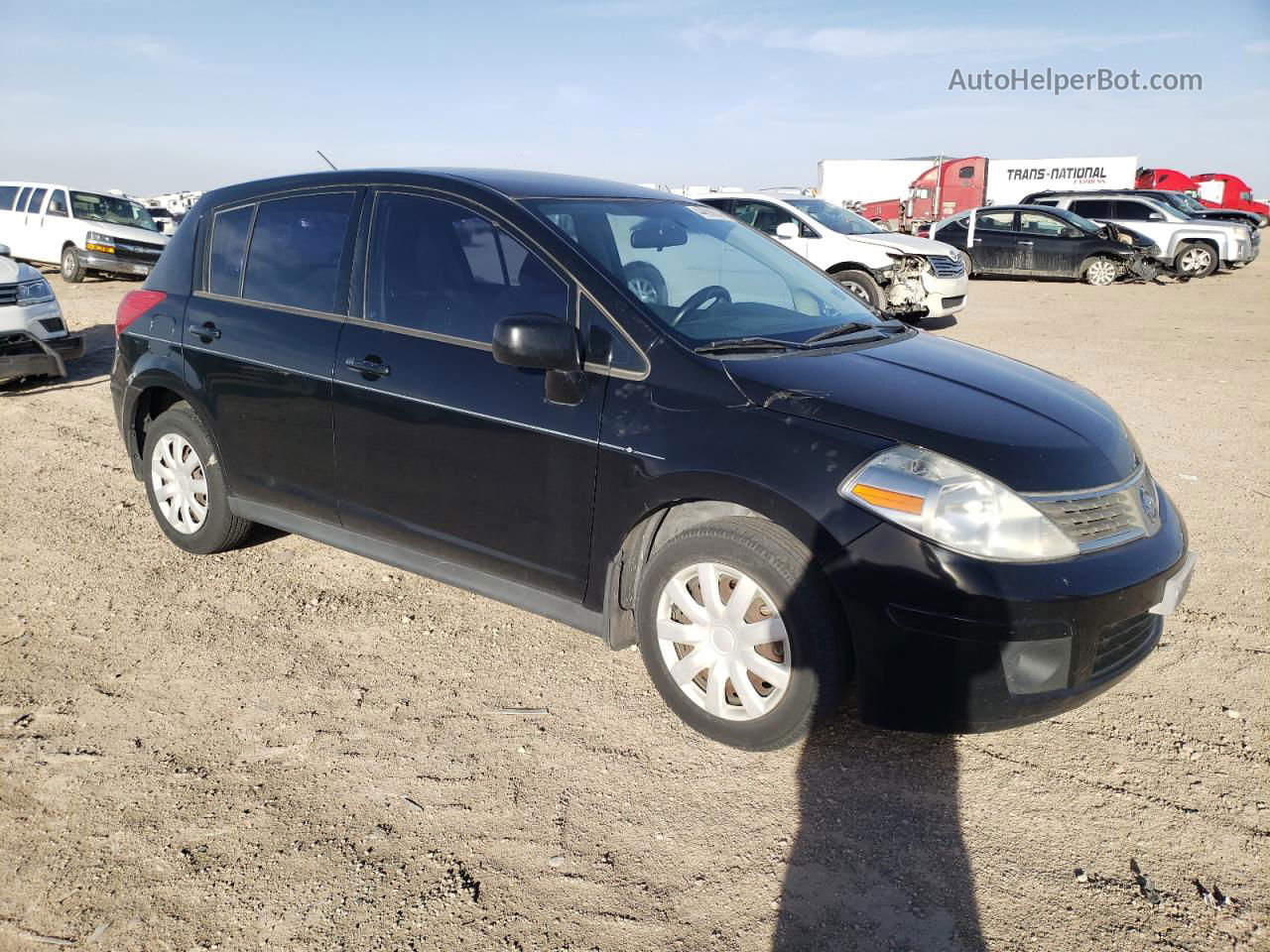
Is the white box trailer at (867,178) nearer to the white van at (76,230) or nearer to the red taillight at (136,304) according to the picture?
the white van at (76,230)

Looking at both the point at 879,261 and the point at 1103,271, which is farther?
the point at 1103,271

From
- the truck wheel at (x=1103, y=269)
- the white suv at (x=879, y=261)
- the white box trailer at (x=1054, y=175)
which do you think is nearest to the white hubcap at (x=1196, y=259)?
the truck wheel at (x=1103, y=269)

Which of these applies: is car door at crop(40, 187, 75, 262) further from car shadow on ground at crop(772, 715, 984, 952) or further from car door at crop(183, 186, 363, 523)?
car shadow on ground at crop(772, 715, 984, 952)

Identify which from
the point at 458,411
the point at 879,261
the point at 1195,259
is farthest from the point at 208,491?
the point at 1195,259

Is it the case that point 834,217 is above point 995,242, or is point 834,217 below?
below

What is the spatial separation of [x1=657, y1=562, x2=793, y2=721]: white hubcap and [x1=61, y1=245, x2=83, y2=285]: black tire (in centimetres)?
1722

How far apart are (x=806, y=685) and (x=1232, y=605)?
252cm

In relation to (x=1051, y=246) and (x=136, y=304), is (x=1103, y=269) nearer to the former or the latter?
(x=1051, y=246)

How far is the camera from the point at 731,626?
307 centimetres

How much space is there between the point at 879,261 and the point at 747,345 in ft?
34.2

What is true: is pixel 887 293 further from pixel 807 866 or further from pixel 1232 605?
pixel 807 866

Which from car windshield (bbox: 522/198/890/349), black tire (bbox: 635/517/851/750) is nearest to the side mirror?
car windshield (bbox: 522/198/890/349)

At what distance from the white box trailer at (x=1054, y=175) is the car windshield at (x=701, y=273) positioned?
38.4 m

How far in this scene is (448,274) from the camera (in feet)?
12.2
